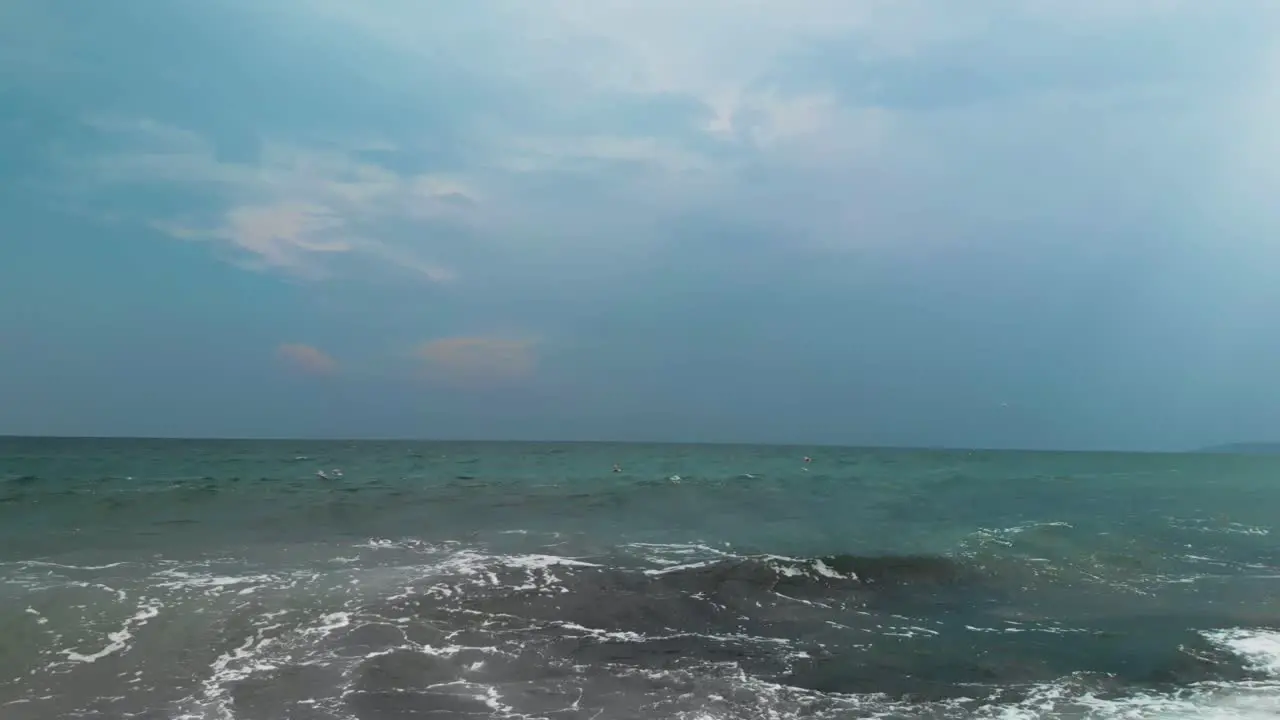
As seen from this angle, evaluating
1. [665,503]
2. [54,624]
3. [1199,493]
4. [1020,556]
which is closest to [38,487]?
[54,624]

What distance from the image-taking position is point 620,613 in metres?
15.3

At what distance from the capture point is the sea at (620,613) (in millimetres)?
10906

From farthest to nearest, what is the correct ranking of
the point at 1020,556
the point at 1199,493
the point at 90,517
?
the point at 1199,493 < the point at 90,517 < the point at 1020,556

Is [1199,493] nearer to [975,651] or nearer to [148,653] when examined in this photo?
[975,651]

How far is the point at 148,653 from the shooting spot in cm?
1237

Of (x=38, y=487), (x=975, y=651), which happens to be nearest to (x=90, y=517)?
(x=38, y=487)

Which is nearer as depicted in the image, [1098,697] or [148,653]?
[1098,697]

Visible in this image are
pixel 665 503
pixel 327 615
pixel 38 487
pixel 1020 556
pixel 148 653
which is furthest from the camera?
pixel 38 487

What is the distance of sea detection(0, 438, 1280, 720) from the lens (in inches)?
429

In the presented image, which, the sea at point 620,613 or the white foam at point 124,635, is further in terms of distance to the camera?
the white foam at point 124,635

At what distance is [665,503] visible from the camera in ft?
109

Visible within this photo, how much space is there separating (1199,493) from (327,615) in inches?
2041

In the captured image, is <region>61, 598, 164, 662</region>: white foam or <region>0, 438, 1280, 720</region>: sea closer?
<region>0, 438, 1280, 720</region>: sea

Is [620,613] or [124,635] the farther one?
[620,613]
